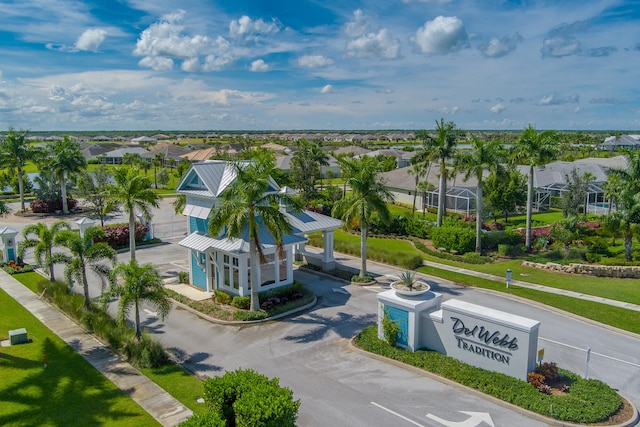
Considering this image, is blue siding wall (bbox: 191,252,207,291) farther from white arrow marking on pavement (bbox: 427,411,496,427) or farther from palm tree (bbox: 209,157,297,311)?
white arrow marking on pavement (bbox: 427,411,496,427)

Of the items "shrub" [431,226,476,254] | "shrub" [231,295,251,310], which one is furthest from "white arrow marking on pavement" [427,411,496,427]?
"shrub" [431,226,476,254]

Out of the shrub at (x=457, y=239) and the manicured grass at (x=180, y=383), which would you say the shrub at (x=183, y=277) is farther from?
the shrub at (x=457, y=239)

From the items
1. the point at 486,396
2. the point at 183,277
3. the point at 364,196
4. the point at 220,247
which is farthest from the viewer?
the point at 183,277

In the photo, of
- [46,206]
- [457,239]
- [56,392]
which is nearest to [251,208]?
[56,392]

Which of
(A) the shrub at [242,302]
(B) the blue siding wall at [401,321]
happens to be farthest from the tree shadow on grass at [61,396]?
(B) the blue siding wall at [401,321]

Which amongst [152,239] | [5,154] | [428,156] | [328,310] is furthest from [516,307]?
[5,154]

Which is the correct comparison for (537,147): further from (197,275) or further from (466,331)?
(197,275)

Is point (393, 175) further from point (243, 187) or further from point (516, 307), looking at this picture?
point (243, 187)
